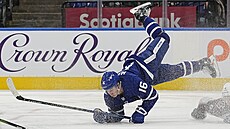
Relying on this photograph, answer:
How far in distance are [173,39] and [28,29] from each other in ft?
5.38

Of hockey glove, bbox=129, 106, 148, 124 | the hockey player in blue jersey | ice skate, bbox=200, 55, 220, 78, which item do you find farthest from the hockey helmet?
ice skate, bbox=200, 55, 220, 78

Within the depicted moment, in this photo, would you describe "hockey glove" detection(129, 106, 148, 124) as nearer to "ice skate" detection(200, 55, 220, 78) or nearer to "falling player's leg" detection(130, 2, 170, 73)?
"falling player's leg" detection(130, 2, 170, 73)

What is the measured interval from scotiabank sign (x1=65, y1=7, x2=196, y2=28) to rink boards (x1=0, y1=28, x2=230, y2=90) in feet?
1.35

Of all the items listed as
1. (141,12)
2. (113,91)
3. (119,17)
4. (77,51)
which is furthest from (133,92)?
(119,17)

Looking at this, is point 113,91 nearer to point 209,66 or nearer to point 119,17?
point 209,66

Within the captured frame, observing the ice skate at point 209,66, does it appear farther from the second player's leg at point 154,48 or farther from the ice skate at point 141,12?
the ice skate at point 141,12

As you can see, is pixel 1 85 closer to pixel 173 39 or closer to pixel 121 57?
pixel 121 57

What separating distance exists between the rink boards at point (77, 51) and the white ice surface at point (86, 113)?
19.7 inches

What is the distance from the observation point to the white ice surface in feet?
13.5

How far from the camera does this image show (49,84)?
717cm

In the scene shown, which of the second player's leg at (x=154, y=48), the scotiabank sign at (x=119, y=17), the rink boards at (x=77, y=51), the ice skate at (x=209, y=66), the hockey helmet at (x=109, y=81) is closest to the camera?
the hockey helmet at (x=109, y=81)

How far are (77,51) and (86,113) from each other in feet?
8.40

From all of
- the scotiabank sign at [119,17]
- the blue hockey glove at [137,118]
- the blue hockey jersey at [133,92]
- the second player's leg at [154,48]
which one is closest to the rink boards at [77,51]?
the scotiabank sign at [119,17]

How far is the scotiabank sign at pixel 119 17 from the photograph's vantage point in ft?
25.5
